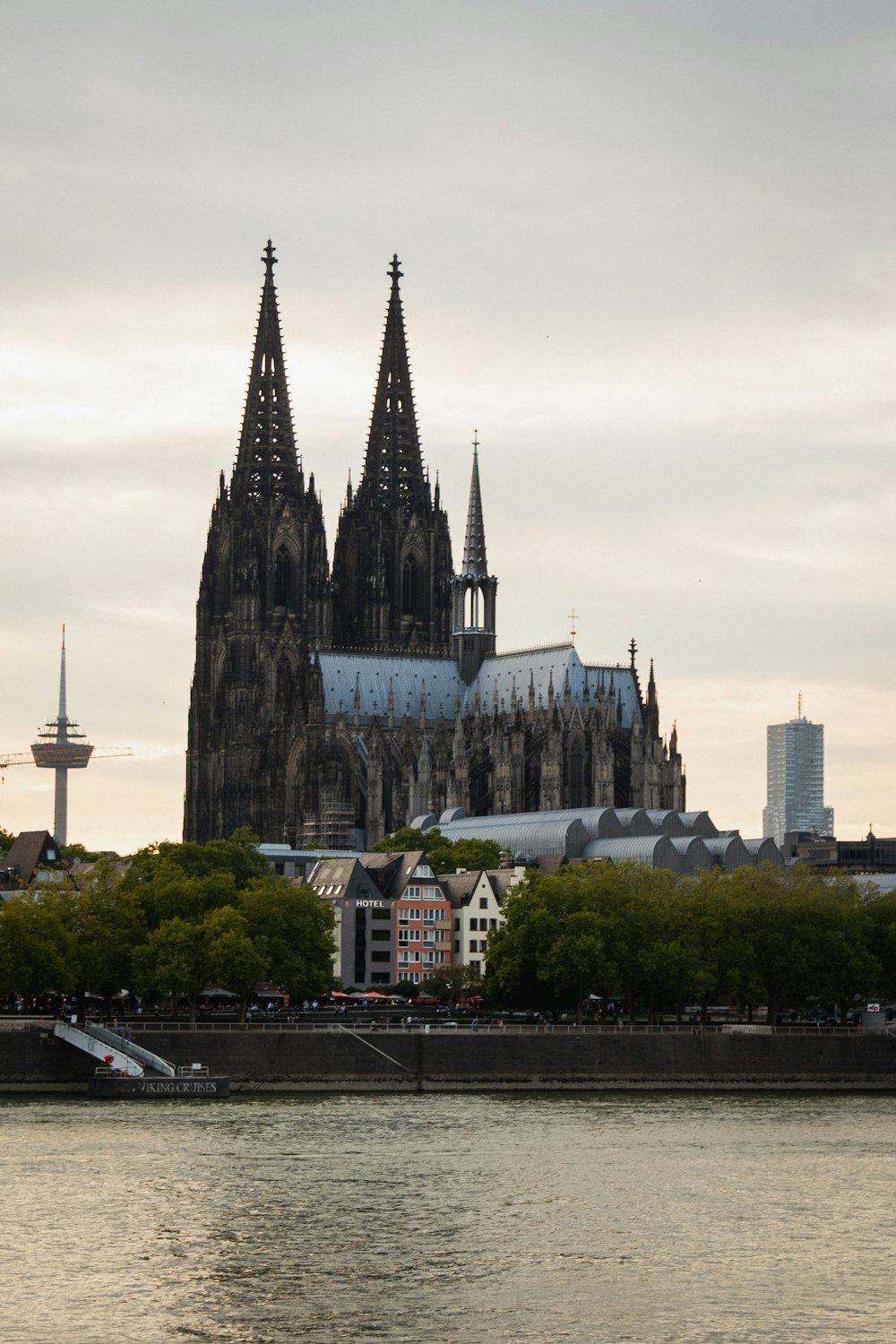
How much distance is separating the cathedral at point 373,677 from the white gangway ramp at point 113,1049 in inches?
3230

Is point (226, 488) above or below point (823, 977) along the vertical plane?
above

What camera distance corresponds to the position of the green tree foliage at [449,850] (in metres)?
145

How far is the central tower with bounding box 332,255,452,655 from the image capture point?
194 metres

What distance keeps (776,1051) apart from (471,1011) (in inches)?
683

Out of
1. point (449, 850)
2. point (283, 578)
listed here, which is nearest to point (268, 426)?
point (283, 578)

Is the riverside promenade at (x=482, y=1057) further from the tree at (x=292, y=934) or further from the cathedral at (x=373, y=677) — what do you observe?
the cathedral at (x=373, y=677)

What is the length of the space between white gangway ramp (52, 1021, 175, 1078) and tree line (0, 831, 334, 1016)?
8841 millimetres

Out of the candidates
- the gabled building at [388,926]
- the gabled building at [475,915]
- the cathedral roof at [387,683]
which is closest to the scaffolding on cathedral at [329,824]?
the cathedral roof at [387,683]

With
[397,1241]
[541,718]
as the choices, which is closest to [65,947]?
[397,1241]

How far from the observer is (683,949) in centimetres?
10631

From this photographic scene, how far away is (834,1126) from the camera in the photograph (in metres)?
79.8

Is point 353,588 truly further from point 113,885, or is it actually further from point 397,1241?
point 397,1241

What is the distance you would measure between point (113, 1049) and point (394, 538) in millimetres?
110364

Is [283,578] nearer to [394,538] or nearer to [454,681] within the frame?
[394,538]
